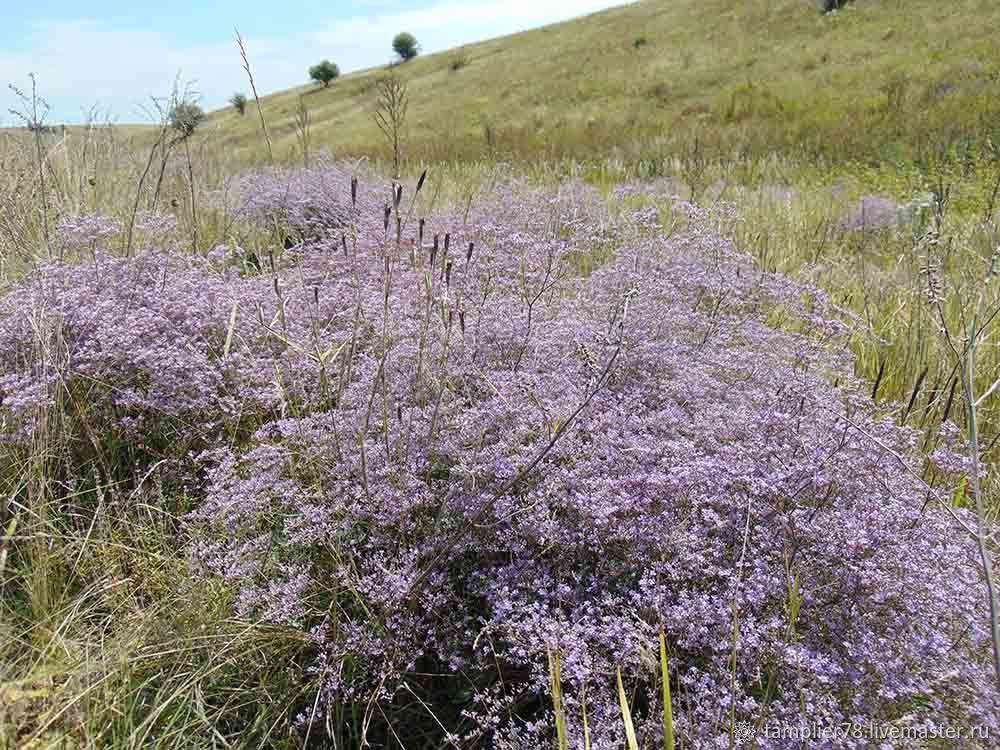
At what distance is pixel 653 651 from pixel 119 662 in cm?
124

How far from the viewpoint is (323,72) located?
58469mm

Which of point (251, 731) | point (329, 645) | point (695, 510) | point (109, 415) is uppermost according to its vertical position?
point (109, 415)

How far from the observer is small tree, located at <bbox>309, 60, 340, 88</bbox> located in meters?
58.4

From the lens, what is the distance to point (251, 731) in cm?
150

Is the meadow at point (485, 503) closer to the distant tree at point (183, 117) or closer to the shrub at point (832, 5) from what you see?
the distant tree at point (183, 117)

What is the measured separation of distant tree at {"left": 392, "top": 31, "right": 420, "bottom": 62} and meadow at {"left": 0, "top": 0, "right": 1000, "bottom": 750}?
6753 centimetres

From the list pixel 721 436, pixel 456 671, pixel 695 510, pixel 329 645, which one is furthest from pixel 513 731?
pixel 721 436

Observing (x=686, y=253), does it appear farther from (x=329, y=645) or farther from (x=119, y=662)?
(x=119, y=662)

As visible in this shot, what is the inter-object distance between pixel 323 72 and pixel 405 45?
10499mm

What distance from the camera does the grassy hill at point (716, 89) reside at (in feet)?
37.0

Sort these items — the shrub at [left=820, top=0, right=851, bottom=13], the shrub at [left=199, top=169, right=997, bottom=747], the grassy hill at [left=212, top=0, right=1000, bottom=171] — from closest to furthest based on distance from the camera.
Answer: the shrub at [left=199, top=169, right=997, bottom=747] < the grassy hill at [left=212, top=0, right=1000, bottom=171] < the shrub at [left=820, top=0, right=851, bottom=13]

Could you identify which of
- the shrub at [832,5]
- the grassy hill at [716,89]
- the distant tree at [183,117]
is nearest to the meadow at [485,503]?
the distant tree at [183,117]

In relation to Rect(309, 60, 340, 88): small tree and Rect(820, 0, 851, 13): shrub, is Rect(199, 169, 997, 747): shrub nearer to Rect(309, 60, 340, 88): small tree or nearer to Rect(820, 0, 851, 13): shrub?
Rect(820, 0, 851, 13): shrub

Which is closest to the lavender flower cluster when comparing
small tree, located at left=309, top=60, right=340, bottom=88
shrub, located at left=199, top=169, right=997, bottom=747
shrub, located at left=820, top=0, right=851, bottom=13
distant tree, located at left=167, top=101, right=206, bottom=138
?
shrub, located at left=199, top=169, right=997, bottom=747
